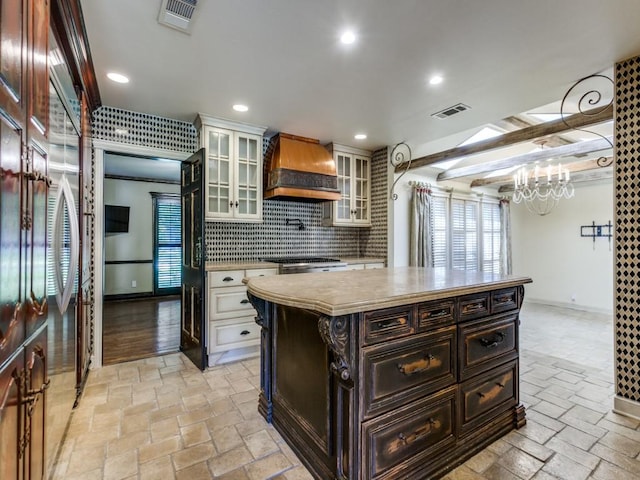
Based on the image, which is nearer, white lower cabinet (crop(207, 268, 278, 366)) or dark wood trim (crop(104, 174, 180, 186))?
white lower cabinet (crop(207, 268, 278, 366))

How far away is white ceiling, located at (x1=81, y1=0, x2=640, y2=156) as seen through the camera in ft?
6.04

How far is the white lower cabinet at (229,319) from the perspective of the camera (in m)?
3.20

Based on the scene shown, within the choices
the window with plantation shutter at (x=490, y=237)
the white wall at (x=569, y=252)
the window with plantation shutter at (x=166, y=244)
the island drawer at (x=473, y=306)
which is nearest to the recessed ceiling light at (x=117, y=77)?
the island drawer at (x=473, y=306)

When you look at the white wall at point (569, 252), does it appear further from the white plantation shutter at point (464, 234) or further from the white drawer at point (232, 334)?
the white drawer at point (232, 334)

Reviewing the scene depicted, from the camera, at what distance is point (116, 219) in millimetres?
6461

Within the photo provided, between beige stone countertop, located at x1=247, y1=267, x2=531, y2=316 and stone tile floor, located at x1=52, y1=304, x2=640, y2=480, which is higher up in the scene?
beige stone countertop, located at x1=247, y1=267, x2=531, y2=316

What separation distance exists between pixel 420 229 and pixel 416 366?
3.56 metres

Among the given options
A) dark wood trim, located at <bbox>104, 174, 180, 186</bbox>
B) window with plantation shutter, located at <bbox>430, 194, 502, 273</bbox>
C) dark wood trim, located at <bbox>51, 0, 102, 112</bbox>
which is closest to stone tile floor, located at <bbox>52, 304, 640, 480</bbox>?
dark wood trim, located at <bbox>51, 0, 102, 112</bbox>

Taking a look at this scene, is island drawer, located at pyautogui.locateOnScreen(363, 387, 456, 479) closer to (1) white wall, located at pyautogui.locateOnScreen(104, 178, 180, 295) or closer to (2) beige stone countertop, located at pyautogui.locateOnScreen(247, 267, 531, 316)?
(2) beige stone countertop, located at pyautogui.locateOnScreen(247, 267, 531, 316)

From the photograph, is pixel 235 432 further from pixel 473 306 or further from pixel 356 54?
pixel 356 54

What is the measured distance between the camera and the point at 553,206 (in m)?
6.40

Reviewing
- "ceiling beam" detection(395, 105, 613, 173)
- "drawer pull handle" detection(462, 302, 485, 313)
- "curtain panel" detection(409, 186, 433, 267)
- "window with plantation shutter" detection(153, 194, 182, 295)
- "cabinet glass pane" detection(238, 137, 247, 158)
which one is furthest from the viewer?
"window with plantation shutter" detection(153, 194, 182, 295)

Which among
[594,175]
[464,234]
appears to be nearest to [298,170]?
[464,234]

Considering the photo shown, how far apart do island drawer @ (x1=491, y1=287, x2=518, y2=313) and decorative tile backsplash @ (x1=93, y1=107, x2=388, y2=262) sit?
8.04 ft
